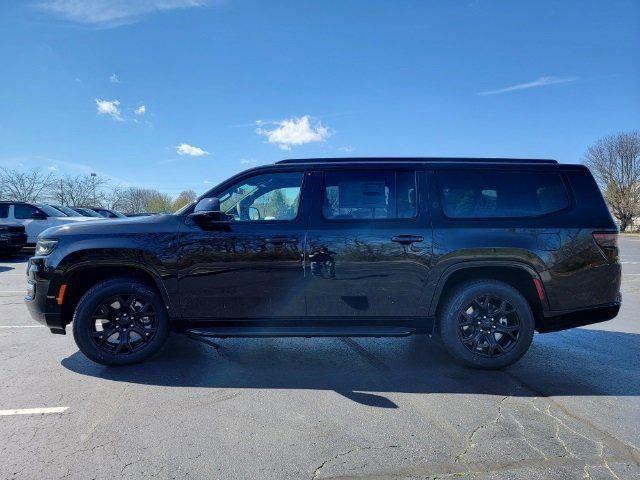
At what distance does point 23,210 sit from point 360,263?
15.1 m

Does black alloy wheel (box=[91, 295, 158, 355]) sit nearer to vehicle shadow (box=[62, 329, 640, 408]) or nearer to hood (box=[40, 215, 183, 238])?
vehicle shadow (box=[62, 329, 640, 408])

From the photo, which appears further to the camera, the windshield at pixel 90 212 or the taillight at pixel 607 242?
the windshield at pixel 90 212

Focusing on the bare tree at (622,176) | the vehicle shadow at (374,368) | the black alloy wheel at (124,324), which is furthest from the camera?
the bare tree at (622,176)

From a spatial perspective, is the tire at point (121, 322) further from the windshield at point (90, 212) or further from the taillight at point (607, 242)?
the windshield at point (90, 212)

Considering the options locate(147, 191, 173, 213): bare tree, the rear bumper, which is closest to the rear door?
the rear bumper

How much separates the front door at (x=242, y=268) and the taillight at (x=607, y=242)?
110 inches

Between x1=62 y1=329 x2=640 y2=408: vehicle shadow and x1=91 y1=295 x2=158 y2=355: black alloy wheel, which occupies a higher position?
x1=91 y1=295 x2=158 y2=355: black alloy wheel

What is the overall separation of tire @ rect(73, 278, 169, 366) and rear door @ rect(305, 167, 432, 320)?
1.56 m

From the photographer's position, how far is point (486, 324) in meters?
3.80

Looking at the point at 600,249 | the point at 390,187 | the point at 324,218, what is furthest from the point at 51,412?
the point at 600,249

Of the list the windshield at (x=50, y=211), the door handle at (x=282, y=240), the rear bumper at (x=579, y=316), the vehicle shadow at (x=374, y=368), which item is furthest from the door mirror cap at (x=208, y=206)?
the windshield at (x=50, y=211)

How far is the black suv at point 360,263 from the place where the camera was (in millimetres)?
3713

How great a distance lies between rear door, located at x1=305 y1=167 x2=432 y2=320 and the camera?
3697 mm

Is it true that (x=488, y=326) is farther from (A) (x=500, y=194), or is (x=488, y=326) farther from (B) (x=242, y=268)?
(B) (x=242, y=268)
